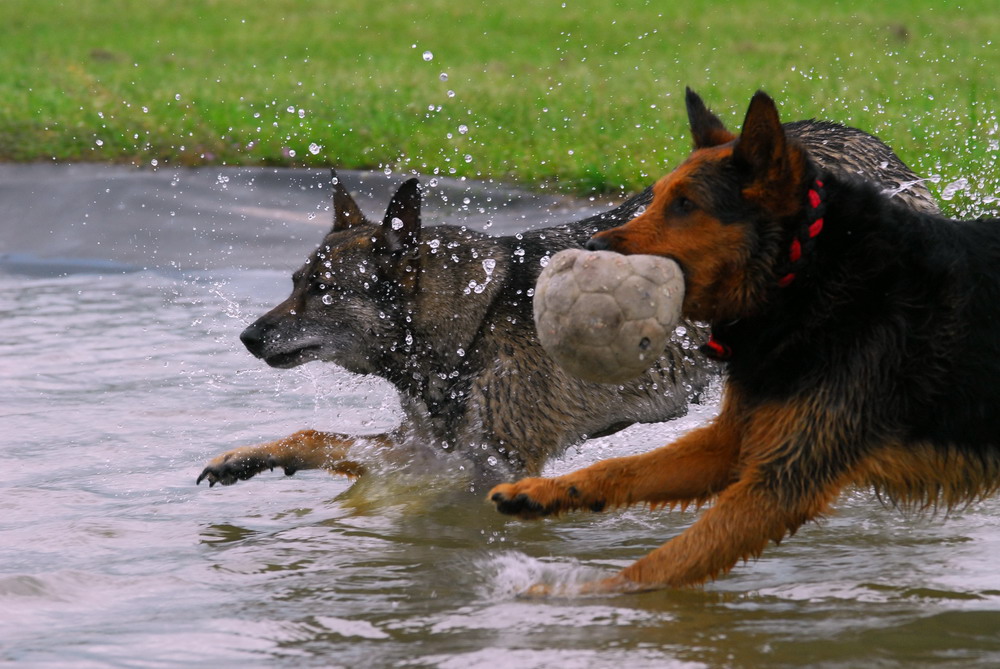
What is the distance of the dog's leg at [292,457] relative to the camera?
5.90 m

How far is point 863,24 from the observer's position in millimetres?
20891

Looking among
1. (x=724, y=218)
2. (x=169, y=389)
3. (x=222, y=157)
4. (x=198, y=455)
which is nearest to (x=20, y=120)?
(x=222, y=157)

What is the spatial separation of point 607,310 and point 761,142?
0.71 meters

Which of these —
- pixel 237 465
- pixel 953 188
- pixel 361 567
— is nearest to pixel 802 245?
pixel 361 567

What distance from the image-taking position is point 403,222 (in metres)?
5.86

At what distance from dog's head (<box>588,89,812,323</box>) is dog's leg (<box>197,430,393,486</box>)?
2266 millimetres

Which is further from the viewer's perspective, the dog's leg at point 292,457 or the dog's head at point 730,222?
the dog's leg at point 292,457

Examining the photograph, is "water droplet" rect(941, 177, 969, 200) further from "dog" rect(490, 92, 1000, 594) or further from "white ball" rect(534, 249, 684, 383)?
"white ball" rect(534, 249, 684, 383)

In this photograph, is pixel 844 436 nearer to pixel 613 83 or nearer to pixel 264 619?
pixel 264 619

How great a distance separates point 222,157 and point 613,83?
5590 millimetres

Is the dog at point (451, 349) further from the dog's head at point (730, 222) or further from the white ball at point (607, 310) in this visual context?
the dog's head at point (730, 222)

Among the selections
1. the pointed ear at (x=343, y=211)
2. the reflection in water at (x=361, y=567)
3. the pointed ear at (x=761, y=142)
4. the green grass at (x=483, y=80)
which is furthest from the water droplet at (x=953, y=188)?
the pointed ear at (x=761, y=142)

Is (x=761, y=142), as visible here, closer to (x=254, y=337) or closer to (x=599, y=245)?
(x=599, y=245)

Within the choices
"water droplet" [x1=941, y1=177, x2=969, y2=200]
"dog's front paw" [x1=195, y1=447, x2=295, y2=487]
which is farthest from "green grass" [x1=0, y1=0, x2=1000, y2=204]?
"dog's front paw" [x1=195, y1=447, x2=295, y2=487]
